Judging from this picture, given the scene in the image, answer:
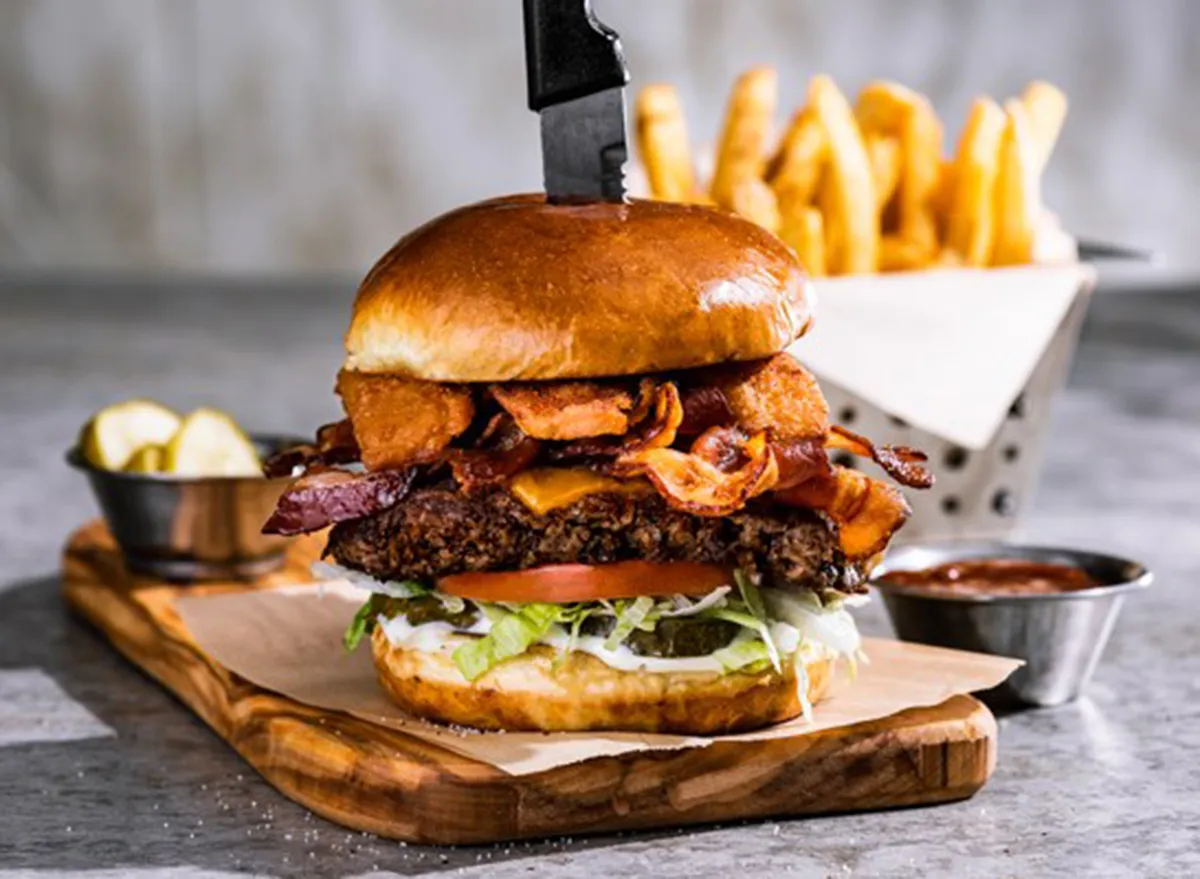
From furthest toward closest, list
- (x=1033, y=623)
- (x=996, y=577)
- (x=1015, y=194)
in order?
(x=1015, y=194), (x=996, y=577), (x=1033, y=623)

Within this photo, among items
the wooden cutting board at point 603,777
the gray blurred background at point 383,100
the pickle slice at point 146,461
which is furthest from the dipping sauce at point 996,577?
the gray blurred background at point 383,100

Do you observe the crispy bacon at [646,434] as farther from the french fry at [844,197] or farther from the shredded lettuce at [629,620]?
the french fry at [844,197]

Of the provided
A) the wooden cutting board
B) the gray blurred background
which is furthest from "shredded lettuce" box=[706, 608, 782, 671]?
the gray blurred background

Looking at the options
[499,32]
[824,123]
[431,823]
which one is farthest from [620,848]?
[499,32]

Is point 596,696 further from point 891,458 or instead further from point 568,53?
point 568,53

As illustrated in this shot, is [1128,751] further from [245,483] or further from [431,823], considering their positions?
[245,483]

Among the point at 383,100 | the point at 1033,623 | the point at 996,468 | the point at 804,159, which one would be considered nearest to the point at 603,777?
the point at 1033,623
